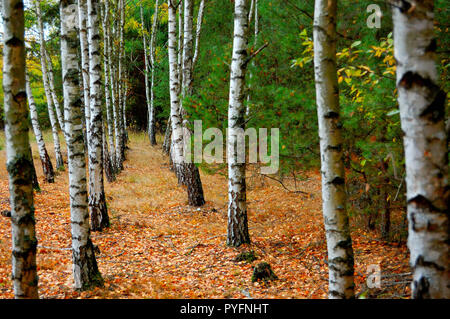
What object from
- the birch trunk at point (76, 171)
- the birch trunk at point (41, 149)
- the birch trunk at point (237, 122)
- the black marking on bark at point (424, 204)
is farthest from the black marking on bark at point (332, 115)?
the birch trunk at point (41, 149)

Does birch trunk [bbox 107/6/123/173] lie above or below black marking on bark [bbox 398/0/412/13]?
above

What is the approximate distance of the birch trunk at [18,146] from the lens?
3162 mm

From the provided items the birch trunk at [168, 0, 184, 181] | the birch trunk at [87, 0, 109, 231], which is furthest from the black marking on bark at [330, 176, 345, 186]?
the birch trunk at [168, 0, 184, 181]

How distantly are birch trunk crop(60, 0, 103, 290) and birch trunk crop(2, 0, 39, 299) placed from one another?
5.42 ft

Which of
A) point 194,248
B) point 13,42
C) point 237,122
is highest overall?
point 13,42

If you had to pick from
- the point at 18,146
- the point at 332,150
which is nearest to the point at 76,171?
the point at 18,146

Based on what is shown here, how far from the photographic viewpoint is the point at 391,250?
6.23 meters

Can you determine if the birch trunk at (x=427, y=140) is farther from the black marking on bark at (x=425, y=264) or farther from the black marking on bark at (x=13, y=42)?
the black marking on bark at (x=13, y=42)

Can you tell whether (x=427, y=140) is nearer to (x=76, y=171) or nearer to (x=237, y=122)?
(x=76, y=171)

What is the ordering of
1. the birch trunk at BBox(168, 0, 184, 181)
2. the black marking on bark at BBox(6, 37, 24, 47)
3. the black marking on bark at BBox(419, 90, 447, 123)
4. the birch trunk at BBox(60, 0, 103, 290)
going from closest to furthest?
the black marking on bark at BBox(419, 90, 447, 123)
the black marking on bark at BBox(6, 37, 24, 47)
the birch trunk at BBox(60, 0, 103, 290)
the birch trunk at BBox(168, 0, 184, 181)

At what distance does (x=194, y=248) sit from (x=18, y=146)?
15.9ft

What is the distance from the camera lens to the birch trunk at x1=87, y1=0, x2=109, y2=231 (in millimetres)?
7762

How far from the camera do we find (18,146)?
10.7ft

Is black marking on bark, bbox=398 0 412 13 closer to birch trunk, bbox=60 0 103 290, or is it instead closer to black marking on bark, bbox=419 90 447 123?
black marking on bark, bbox=419 90 447 123
